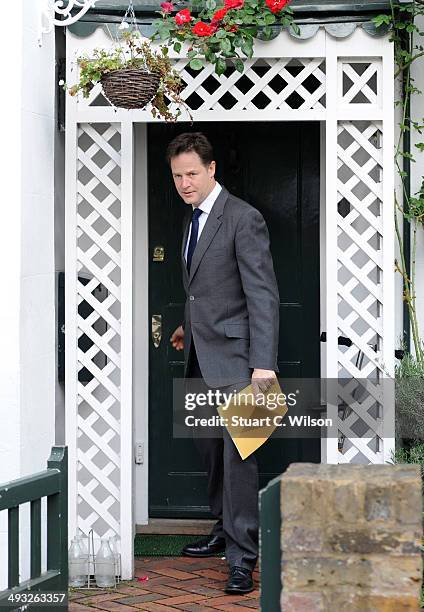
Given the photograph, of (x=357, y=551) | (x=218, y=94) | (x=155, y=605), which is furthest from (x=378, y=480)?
(x=218, y=94)

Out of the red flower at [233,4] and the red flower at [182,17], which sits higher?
the red flower at [233,4]

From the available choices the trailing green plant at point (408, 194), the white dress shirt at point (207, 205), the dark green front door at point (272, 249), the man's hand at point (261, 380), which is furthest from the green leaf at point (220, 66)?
the man's hand at point (261, 380)

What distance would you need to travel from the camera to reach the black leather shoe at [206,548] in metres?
5.82

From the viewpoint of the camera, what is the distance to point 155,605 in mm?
5027

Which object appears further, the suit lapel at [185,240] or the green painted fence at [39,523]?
the suit lapel at [185,240]

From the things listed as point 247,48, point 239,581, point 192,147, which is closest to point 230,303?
point 192,147

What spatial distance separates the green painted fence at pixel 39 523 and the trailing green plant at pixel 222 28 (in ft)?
7.26

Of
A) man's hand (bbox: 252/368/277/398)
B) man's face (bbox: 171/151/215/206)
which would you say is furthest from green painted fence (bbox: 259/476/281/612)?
man's face (bbox: 171/151/215/206)

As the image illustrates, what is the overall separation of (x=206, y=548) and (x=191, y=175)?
199cm

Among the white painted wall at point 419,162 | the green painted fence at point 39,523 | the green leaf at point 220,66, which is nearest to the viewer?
the green painted fence at point 39,523

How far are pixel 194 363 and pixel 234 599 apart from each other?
117 centimetres

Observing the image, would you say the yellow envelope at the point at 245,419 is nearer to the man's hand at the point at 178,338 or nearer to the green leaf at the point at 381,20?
the man's hand at the point at 178,338

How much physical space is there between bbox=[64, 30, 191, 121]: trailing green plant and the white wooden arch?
0.69ft

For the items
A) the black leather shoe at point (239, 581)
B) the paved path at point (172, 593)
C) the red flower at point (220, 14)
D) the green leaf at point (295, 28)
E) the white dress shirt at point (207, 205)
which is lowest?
the paved path at point (172, 593)
